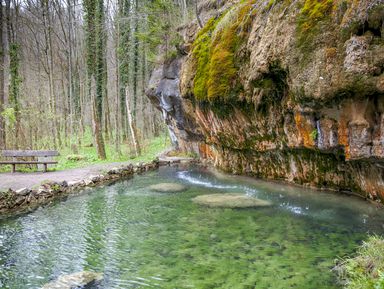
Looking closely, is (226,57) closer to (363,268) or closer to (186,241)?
(186,241)

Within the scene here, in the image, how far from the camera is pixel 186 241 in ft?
21.5

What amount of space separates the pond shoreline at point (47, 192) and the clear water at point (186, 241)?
562mm

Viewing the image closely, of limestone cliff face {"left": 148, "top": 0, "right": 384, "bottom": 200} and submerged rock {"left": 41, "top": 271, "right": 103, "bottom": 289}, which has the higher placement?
limestone cliff face {"left": 148, "top": 0, "right": 384, "bottom": 200}

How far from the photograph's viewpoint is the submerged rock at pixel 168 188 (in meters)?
11.3

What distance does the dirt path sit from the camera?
1034 centimetres

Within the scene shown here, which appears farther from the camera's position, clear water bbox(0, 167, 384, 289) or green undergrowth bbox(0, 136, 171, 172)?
green undergrowth bbox(0, 136, 171, 172)

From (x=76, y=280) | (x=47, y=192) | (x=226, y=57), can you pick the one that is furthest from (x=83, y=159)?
(x=76, y=280)

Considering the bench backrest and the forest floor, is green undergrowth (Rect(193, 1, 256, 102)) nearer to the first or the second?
the forest floor

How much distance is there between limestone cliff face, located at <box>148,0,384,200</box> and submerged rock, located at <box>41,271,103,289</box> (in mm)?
5748

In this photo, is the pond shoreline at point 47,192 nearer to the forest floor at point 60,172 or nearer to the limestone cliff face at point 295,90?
the forest floor at point 60,172

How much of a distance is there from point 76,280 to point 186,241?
7.61 ft

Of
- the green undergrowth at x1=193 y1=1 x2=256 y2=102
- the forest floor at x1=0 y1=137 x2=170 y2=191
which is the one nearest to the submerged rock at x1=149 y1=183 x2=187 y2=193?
the forest floor at x1=0 y1=137 x2=170 y2=191

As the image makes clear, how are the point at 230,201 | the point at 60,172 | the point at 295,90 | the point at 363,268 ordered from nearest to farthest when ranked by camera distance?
the point at 363,268
the point at 295,90
the point at 230,201
the point at 60,172

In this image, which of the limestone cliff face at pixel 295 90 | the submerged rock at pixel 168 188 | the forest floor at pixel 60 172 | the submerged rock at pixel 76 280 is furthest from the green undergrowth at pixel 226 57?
the submerged rock at pixel 76 280
